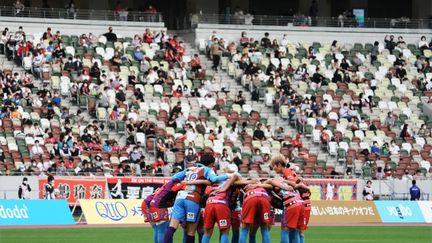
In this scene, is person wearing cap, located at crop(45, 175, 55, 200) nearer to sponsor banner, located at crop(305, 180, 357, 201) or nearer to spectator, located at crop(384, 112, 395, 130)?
sponsor banner, located at crop(305, 180, 357, 201)

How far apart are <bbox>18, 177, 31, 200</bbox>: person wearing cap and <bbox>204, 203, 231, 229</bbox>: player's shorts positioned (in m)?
18.9

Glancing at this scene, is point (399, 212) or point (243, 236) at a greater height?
point (243, 236)

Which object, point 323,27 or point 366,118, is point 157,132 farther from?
point 323,27

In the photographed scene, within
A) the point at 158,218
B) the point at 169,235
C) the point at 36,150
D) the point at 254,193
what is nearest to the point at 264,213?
the point at 254,193

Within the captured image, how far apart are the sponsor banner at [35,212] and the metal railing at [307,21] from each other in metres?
19.3

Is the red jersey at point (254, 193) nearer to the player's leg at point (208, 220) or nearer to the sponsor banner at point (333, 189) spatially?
the player's leg at point (208, 220)

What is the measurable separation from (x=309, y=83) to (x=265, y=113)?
345cm

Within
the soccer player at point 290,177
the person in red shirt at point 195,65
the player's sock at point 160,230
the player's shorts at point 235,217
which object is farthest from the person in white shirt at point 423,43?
the player's shorts at point 235,217

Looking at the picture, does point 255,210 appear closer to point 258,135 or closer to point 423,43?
point 258,135

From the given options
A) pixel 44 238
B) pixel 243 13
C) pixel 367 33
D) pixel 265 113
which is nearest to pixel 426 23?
pixel 367 33

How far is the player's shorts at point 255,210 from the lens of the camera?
21.1 meters

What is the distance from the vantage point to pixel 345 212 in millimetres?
41812

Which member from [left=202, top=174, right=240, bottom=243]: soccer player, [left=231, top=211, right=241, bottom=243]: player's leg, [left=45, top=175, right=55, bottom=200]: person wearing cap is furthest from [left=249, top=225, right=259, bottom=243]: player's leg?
[left=45, top=175, right=55, bottom=200]: person wearing cap

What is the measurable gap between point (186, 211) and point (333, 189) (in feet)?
79.1
